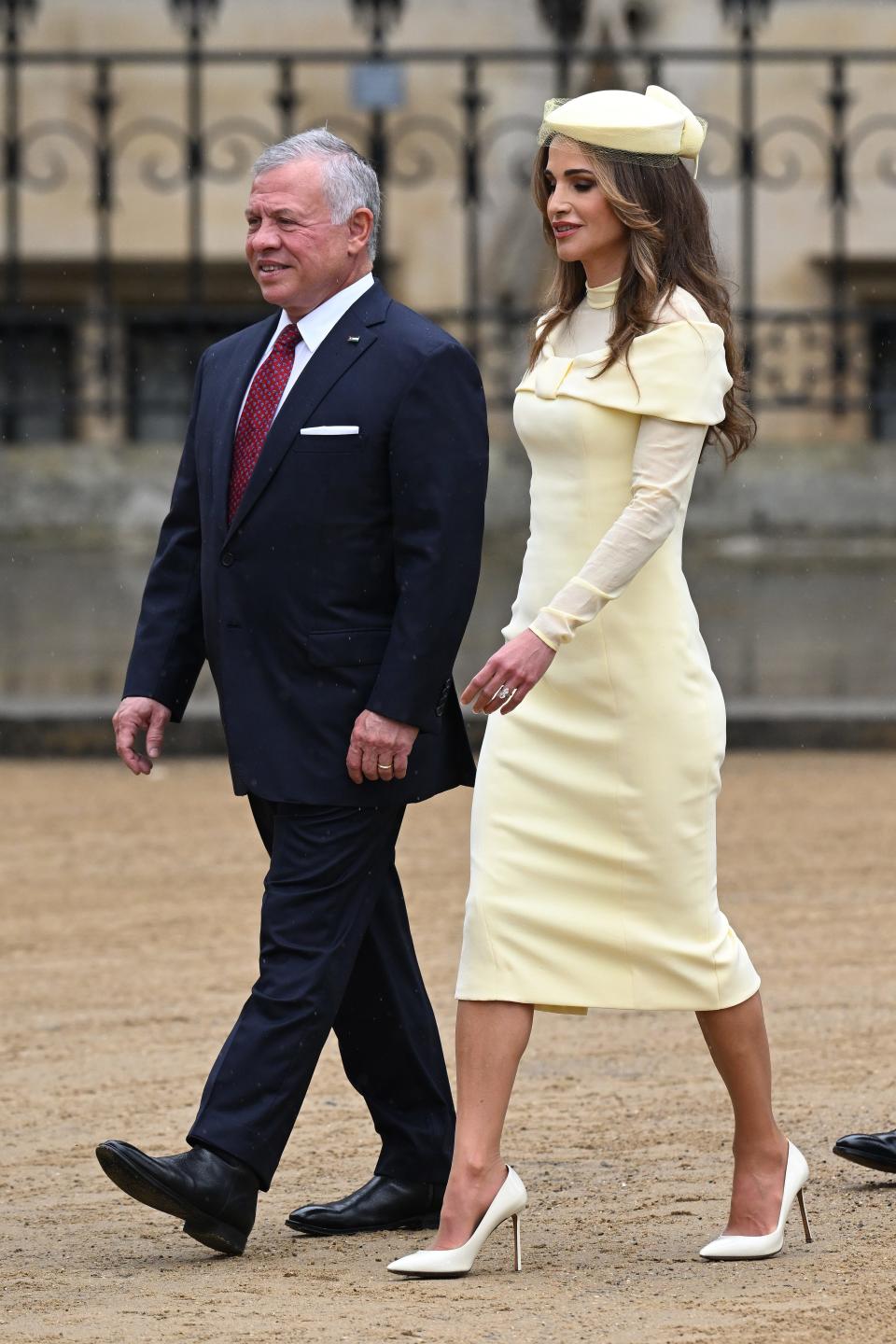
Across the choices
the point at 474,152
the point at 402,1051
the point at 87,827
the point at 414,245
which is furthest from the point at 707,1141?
the point at 414,245

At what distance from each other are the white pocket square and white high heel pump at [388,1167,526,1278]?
1107 mm

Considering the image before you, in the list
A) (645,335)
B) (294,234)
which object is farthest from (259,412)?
(645,335)

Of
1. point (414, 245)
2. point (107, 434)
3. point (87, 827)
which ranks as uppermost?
point (414, 245)

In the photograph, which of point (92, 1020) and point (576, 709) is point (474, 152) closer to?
point (92, 1020)

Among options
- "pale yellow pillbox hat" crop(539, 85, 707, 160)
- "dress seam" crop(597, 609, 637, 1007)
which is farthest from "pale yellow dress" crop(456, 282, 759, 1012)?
"pale yellow pillbox hat" crop(539, 85, 707, 160)

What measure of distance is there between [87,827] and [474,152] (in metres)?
6.94

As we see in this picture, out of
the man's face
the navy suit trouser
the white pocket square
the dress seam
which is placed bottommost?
the navy suit trouser

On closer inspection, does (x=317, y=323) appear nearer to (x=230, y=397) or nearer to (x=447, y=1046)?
(x=230, y=397)

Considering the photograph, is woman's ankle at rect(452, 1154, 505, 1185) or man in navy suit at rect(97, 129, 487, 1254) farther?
man in navy suit at rect(97, 129, 487, 1254)

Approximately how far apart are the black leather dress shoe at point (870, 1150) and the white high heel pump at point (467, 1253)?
621 mm

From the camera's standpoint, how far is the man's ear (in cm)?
379

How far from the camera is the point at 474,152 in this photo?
44.8ft

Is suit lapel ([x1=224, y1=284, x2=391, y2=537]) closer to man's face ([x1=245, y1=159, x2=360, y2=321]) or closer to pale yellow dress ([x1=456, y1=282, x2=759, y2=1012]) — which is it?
man's face ([x1=245, y1=159, x2=360, y2=321])

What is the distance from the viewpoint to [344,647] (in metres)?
3.70
